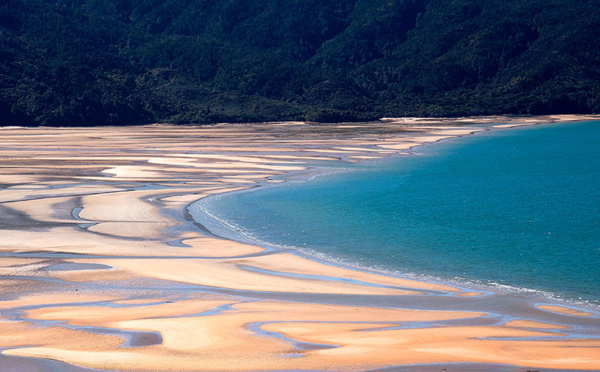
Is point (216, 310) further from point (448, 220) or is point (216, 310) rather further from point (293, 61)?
point (293, 61)

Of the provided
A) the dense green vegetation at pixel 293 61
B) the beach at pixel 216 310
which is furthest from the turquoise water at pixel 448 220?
the dense green vegetation at pixel 293 61

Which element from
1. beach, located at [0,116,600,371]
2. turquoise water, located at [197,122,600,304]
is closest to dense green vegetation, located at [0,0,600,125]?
turquoise water, located at [197,122,600,304]

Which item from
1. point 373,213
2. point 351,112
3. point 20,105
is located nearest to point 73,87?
point 20,105

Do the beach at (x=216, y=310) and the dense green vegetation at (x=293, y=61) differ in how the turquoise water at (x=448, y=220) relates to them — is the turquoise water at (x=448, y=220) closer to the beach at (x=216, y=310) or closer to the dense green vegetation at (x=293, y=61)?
the beach at (x=216, y=310)

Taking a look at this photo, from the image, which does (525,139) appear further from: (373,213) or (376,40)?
(376,40)

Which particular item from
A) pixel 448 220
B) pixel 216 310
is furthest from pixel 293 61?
pixel 216 310

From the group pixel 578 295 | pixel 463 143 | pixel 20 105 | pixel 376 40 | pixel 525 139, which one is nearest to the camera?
pixel 578 295
